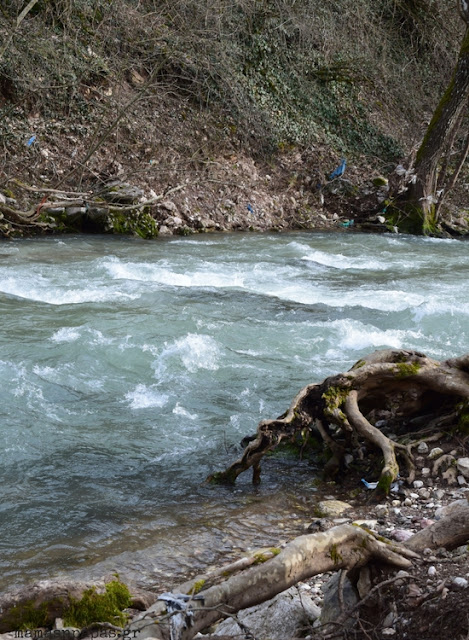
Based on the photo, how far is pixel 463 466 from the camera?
489 centimetres

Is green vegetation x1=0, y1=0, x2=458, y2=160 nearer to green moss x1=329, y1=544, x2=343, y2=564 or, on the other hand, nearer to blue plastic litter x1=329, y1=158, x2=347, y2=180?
blue plastic litter x1=329, y1=158, x2=347, y2=180

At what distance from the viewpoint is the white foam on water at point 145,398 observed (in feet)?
20.9

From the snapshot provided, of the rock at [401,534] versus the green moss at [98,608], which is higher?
the rock at [401,534]

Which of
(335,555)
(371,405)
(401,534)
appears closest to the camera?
(335,555)

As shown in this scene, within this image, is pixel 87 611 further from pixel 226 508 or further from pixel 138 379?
pixel 138 379

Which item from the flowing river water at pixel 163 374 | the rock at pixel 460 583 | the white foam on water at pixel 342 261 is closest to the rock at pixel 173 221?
the flowing river water at pixel 163 374

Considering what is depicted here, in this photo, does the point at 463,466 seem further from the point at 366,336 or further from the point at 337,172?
the point at 337,172

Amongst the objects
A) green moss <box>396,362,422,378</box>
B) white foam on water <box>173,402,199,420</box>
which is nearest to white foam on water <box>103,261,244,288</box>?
white foam on water <box>173,402,199,420</box>

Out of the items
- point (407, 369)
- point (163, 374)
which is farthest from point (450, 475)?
point (163, 374)

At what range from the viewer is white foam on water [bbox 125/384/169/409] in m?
6.36

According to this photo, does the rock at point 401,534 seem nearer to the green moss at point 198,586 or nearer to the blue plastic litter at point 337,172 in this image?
the green moss at point 198,586

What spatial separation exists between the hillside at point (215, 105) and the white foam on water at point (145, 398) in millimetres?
6789

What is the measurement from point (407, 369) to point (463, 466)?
31.6 inches

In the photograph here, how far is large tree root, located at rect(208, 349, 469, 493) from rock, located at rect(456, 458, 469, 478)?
1.09 ft
